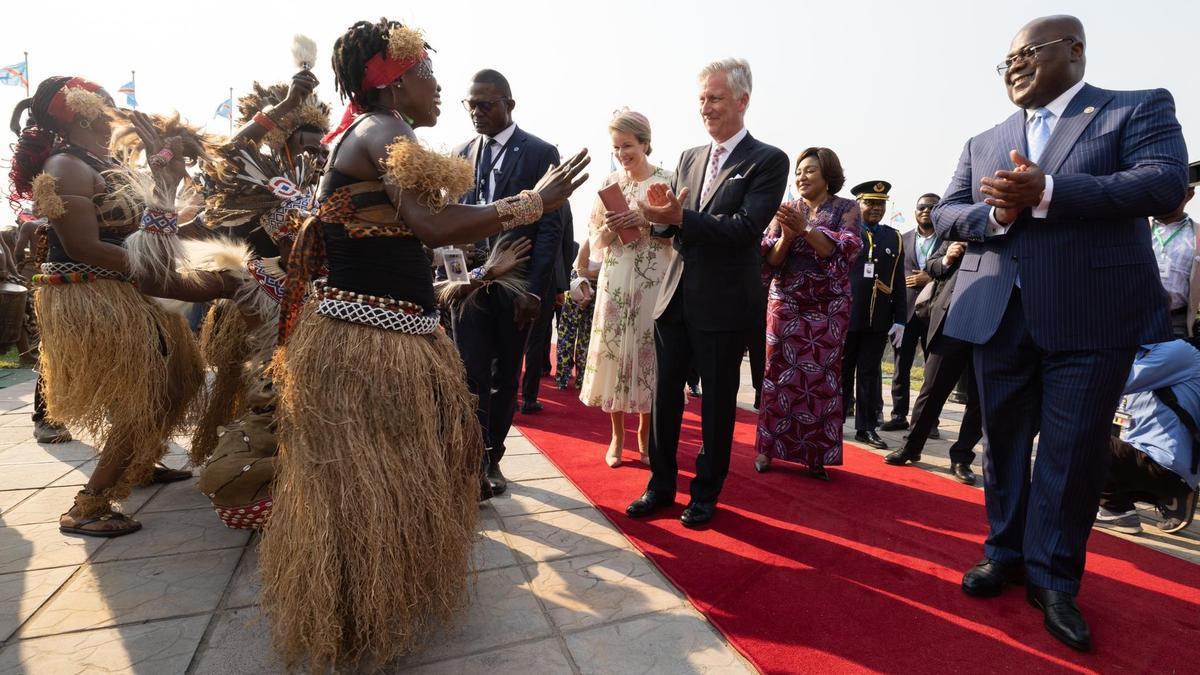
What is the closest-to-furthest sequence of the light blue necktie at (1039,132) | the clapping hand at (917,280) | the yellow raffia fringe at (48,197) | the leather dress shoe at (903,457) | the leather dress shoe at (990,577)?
1. the light blue necktie at (1039,132)
2. the leather dress shoe at (990,577)
3. the yellow raffia fringe at (48,197)
4. the leather dress shoe at (903,457)
5. the clapping hand at (917,280)

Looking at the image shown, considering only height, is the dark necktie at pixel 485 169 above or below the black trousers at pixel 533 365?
above

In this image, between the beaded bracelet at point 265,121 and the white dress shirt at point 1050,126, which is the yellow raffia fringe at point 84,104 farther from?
the white dress shirt at point 1050,126

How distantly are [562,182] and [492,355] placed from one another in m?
1.49

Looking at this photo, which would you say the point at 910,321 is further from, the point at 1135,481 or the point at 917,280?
the point at 1135,481

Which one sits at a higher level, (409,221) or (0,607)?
(409,221)

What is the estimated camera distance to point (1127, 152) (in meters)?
2.10

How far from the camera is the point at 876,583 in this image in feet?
8.14

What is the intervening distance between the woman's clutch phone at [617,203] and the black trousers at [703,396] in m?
0.40

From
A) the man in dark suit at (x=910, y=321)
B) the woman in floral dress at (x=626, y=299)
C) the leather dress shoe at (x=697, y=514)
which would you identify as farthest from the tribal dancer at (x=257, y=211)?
the man in dark suit at (x=910, y=321)

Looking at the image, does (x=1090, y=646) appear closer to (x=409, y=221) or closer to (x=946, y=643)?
(x=946, y=643)

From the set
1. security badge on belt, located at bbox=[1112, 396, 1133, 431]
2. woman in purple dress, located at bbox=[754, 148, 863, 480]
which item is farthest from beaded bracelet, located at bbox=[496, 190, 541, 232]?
security badge on belt, located at bbox=[1112, 396, 1133, 431]

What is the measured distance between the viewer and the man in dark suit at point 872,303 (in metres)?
5.04

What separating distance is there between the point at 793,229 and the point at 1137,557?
2268 millimetres

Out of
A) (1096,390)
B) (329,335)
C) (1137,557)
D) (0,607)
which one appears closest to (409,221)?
(329,335)
